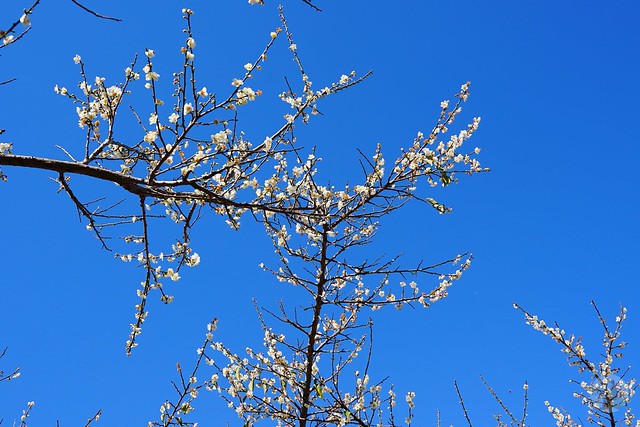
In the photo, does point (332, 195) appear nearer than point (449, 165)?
No

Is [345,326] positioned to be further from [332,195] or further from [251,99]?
[251,99]

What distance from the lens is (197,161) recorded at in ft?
10.5

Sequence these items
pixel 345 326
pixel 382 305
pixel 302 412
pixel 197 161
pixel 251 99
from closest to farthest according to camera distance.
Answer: pixel 197 161 → pixel 251 99 → pixel 302 412 → pixel 382 305 → pixel 345 326

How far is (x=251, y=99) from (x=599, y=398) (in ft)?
16.4

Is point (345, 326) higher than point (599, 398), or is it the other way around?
point (345, 326)

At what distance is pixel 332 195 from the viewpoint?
5629mm

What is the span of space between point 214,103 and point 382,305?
372 cm

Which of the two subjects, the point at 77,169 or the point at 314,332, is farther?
the point at 314,332

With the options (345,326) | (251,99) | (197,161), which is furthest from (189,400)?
(251,99)

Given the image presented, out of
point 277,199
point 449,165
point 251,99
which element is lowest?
point 277,199

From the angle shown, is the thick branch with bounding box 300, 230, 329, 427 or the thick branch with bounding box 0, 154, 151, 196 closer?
the thick branch with bounding box 0, 154, 151, 196

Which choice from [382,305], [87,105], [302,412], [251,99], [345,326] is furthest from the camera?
[345,326]

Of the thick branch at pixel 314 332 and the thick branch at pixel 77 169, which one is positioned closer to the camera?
the thick branch at pixel 77 169

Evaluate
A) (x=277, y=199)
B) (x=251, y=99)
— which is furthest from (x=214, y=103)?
(x=277, y=199)
